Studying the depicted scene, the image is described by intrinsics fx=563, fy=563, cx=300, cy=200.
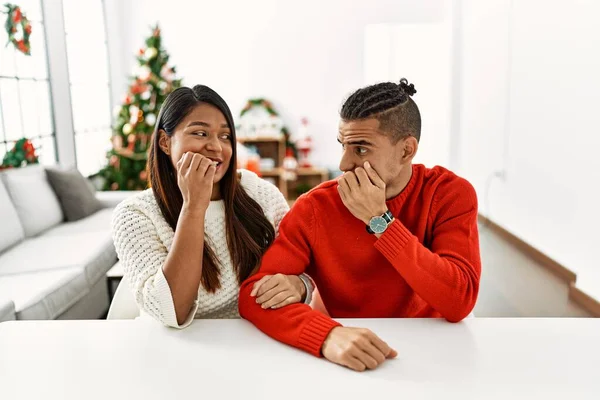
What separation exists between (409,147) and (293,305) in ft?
1.77

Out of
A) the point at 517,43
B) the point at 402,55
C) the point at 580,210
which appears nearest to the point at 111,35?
the point at 402,55

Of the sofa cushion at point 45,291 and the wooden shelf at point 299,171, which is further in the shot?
the wooden shelf at point 299,171

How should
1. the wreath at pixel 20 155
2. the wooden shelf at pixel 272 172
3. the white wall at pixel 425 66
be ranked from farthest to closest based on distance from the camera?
the wooden shelf at pixel 272 172
the white wall at pixel 425 66
the wreath at pixel 20 155

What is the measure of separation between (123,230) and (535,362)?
3.32ft

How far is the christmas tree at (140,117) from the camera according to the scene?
5406 millimetres

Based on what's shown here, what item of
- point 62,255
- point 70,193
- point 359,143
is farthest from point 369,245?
point 70,193

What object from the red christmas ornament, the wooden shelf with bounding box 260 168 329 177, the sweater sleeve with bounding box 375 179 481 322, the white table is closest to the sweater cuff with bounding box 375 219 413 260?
the sweater sleeve with bounding box 375 179 481 322

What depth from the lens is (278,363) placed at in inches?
42.6

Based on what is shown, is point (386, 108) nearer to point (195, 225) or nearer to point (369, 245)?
point (369, 245)

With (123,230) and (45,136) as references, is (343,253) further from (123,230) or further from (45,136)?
(45,136)

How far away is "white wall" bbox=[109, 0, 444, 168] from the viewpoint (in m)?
6.61

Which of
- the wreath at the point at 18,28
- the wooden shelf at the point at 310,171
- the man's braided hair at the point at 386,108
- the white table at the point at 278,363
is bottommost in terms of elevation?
the wooden shelf at the point at 310,171

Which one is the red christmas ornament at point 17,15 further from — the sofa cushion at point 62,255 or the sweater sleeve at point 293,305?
the sweater sleeve at point 293,305

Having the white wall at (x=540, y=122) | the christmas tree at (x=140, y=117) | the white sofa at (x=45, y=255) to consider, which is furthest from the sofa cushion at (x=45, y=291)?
the white wall at (x=540, y=122)
